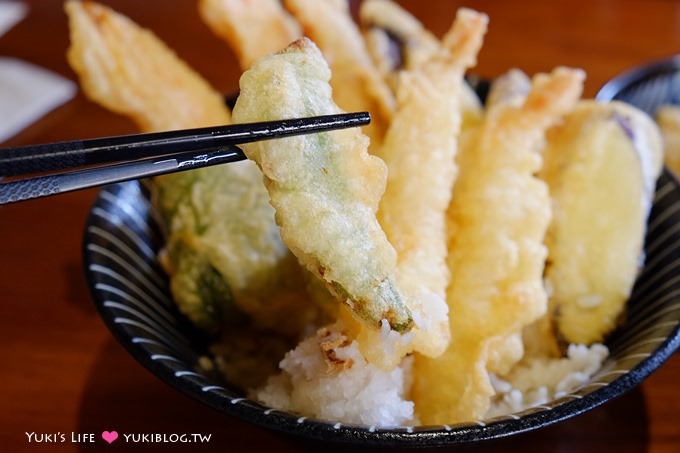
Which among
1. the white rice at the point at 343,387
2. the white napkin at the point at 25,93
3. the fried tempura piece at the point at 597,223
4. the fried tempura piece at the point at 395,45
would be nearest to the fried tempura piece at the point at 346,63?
the fried tempura piece at the point at 395,45

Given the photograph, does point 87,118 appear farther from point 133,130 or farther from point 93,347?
point 93,347

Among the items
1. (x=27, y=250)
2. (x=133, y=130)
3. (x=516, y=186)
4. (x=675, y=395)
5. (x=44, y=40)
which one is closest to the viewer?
(x=516, y=186)

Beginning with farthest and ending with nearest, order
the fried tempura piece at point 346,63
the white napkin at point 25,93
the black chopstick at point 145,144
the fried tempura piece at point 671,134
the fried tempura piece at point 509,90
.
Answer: the white napkin at point 25,93
the fried tempura piece at point 671,134
the fried tempura piece at point 509,90
the fried tempura piece at point 346,63
the black chopstick at point 145,144

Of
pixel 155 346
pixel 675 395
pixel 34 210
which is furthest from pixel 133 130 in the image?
pixel 675 395

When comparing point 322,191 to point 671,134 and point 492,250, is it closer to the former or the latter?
point 492,250

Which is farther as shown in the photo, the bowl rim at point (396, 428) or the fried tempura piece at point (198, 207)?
the fried tempura piece at point (198, 207)

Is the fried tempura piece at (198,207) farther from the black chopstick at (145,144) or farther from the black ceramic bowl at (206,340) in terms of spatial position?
the black chopstick at (145,144)
